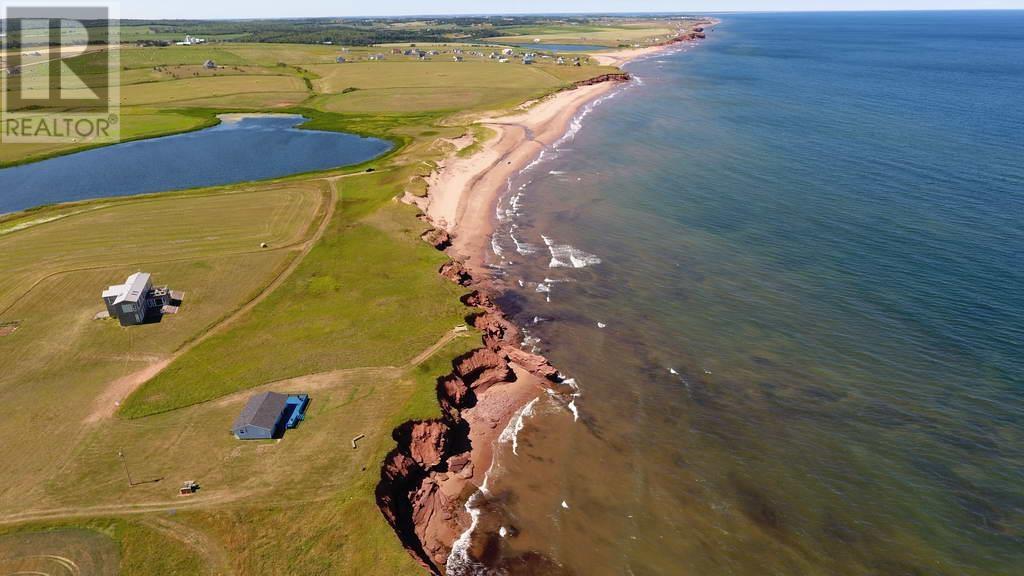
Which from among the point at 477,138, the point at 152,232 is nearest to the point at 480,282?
the point at 152,232

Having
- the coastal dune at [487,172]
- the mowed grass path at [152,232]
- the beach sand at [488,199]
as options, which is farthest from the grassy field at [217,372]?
the coastal dune at [487,172]

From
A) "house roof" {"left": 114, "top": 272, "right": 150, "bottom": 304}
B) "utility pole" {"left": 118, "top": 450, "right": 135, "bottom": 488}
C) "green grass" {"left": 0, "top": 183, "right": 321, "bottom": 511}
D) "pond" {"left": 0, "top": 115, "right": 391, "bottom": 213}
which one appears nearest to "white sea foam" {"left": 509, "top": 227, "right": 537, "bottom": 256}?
"green grass" {"left": 0, "top": 183, "right": 321, "bottom": 511}

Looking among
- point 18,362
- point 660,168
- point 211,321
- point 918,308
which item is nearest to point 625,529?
point 918,308

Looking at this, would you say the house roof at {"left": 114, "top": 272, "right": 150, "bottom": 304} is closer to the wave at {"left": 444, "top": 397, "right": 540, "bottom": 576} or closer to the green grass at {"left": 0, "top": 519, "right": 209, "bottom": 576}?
the green grass at {"left": 0, "top": 519, "right": 209, "bottom": 576}

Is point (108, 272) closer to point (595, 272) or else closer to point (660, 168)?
point (595, 272)

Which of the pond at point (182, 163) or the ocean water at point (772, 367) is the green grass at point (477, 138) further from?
→ the ocean water at point (772, 367)

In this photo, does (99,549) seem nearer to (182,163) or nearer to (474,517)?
(474,517)
